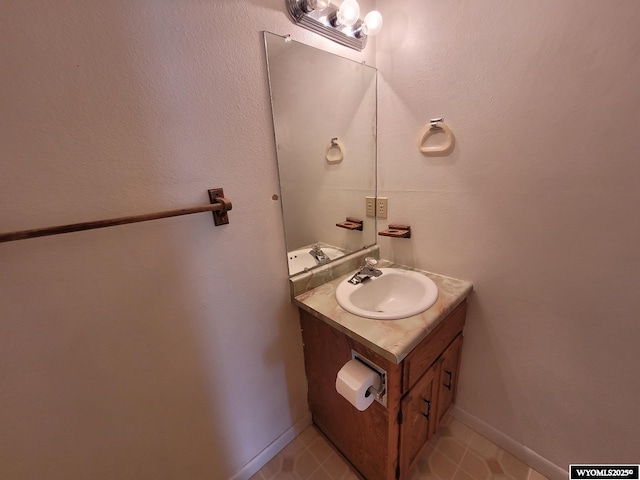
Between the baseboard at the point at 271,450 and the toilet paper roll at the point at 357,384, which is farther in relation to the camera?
the baseboard at the point at 271,450

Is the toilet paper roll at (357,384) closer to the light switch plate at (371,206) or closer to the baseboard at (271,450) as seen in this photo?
the baseboard at (271,450)

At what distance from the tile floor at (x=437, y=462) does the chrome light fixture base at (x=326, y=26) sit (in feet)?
6.31

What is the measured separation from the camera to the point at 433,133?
1.09m

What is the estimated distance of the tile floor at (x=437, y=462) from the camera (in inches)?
43.6

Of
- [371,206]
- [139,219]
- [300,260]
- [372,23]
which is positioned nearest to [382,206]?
[371,206]

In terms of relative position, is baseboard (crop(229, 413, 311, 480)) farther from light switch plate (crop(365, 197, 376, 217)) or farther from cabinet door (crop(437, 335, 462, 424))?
light switch plate (crop(365, 197, 376, 217))

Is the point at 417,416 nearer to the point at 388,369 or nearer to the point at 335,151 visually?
the point at 388,369

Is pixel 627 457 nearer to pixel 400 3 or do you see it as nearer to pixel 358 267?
pixel 358 267

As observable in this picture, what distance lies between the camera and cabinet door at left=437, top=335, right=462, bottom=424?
111 cm

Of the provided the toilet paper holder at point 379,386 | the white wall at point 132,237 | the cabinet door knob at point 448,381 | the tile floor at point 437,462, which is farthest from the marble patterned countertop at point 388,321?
the tile floor at point 437,462

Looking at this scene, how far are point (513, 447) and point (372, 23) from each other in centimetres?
203

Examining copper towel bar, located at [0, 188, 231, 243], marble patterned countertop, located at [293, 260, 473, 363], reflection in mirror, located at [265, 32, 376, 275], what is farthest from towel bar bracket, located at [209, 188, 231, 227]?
marble patterned countertop, located at [293, 260, 473, 363]

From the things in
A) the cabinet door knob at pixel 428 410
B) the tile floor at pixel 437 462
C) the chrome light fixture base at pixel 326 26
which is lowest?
the tile floor at pixel 437 462

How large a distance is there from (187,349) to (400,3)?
5.47 feet
